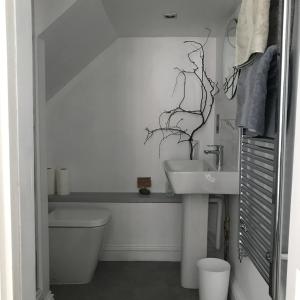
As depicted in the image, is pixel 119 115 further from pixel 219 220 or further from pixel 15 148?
pixel 15 148

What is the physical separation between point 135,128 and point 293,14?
206 centimetres

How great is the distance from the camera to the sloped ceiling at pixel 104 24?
2006 mm

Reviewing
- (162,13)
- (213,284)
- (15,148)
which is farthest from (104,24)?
(213,284)

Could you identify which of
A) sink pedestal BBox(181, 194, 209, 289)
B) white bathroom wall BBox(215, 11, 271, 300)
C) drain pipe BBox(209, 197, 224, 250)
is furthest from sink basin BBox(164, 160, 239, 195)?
drain pipe BBox(209, 197, 224, 250)

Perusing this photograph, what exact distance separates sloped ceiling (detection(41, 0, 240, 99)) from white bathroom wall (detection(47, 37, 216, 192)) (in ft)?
0.41

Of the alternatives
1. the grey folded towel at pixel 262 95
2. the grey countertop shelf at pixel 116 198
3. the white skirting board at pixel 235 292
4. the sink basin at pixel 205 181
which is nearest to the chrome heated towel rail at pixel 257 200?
the grey folded towel at pixel 262 95

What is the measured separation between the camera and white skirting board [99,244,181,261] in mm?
2902

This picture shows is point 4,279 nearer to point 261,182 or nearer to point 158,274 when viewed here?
A: point 261,182

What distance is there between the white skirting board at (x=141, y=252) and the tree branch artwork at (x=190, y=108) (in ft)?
2.93

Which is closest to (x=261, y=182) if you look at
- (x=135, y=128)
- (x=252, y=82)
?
(x=252, y=82)

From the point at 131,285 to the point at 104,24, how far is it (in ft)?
6.69

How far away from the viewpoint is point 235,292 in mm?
2127

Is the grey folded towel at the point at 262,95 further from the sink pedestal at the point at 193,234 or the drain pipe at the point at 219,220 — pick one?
the drain pipe at the point at 219,220

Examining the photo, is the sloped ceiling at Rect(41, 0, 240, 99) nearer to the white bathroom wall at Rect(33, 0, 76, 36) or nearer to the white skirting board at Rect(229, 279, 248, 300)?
the white bathroom wall at Rect(33, 0, 76, 36)
